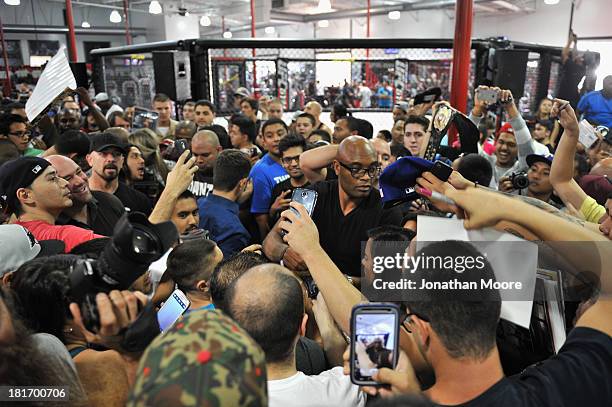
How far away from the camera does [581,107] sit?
564cm

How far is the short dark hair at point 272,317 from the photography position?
1284 mm

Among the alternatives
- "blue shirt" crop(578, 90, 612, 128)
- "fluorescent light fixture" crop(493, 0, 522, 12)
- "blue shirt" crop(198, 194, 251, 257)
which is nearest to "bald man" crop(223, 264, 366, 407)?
"blue shirt" crop(198, 194, 251, 257)

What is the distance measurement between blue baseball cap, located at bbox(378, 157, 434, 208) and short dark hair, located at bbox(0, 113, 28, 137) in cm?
400

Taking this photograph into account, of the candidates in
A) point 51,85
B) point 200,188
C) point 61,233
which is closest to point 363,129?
point 200,188

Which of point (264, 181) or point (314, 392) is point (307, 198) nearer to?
point (314, 392)

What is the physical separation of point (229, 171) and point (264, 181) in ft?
2.21

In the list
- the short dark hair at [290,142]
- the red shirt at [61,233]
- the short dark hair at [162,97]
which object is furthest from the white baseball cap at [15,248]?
the short dark hair at [162,97]

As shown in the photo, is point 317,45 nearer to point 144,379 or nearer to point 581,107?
point 581,107

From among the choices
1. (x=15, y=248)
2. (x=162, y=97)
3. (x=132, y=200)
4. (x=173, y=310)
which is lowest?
(x=173, y=310)

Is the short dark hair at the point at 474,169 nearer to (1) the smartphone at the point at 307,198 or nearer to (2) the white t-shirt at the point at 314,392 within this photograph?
(1) the smartphone at the point at 307,198

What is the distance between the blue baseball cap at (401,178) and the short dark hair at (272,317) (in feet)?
1.79

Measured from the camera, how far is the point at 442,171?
4.73ft

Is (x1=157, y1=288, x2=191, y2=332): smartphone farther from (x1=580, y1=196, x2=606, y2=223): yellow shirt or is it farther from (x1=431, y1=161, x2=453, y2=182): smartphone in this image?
(x1=580, y1=196, x2=606, y2=223): yellow shirt

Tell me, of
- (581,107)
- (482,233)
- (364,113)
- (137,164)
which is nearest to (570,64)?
(581,107)
